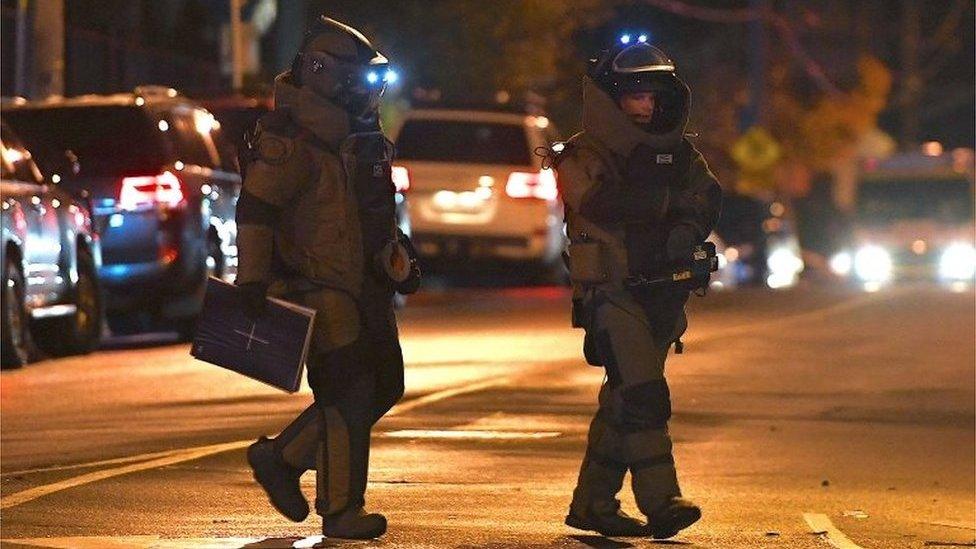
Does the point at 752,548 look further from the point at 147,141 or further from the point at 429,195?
the point at 429,195

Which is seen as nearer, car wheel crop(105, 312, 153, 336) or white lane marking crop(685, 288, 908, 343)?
white lane marking crop(685, 288, 908, 343)

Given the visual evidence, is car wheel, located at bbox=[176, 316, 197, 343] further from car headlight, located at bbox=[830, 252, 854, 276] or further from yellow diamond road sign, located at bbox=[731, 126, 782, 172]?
yellow diamond road sign, located at bbox=[731, 126, 782, 172]

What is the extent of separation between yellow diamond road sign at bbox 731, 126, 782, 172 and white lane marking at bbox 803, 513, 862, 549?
40.6 metres

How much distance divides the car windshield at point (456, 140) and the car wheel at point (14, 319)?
34.4 feet

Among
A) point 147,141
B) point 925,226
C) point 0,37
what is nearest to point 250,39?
point 925,226

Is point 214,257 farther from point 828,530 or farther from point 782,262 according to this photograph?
point 782,262

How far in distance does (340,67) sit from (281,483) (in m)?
1.43

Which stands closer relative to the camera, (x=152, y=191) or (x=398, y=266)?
(x=398, y=266)

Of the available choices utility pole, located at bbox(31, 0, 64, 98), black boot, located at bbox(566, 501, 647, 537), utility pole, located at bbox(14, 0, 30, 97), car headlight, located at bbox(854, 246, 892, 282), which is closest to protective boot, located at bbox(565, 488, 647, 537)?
black boot, located at bbox(566, 501, 647, 537)

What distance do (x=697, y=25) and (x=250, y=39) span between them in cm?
2721

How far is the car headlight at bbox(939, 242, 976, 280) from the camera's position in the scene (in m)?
44.3

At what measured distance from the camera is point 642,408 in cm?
892

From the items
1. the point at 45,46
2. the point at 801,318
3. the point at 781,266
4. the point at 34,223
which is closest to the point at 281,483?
the point at 34,223

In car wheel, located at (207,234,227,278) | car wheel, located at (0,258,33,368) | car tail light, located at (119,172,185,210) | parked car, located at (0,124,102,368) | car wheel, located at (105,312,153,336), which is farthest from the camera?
car wheel, located at (105,312,153,336)
